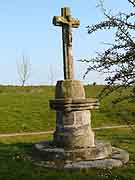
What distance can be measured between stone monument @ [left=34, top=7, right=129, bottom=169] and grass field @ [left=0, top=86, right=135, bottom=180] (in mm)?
459

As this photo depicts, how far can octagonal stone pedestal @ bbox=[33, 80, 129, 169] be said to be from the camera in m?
8.55

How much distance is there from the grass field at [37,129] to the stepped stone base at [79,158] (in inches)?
9.7

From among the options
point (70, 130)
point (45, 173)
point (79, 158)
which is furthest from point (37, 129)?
point (45, 173)

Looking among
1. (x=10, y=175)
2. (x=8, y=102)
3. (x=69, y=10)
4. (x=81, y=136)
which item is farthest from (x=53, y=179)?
(x=8, y=102)

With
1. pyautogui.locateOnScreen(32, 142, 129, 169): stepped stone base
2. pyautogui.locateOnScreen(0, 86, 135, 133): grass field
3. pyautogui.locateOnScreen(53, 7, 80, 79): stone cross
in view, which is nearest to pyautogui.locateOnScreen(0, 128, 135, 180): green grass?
pyautogui.locateOnScreen(32, 142, 129, 169): stepped stone base

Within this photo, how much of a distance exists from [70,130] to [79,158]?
2.81ft

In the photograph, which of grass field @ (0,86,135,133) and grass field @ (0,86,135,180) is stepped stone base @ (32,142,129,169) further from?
grass field @ (0,86,135,133)

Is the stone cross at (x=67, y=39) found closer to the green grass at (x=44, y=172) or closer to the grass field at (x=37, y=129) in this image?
the grass field at (x=37, y=129)

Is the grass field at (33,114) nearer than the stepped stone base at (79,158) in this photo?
No

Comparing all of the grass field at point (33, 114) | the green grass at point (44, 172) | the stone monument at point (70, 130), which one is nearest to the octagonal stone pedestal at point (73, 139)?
the stone monument at point (70, 130)

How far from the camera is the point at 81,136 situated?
9102 mm

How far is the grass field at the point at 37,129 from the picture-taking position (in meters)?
7.43

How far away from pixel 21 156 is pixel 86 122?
1.92 metres

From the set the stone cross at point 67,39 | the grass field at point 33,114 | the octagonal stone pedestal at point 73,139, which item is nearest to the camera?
the octagonal stone pedestal at point 73,139
